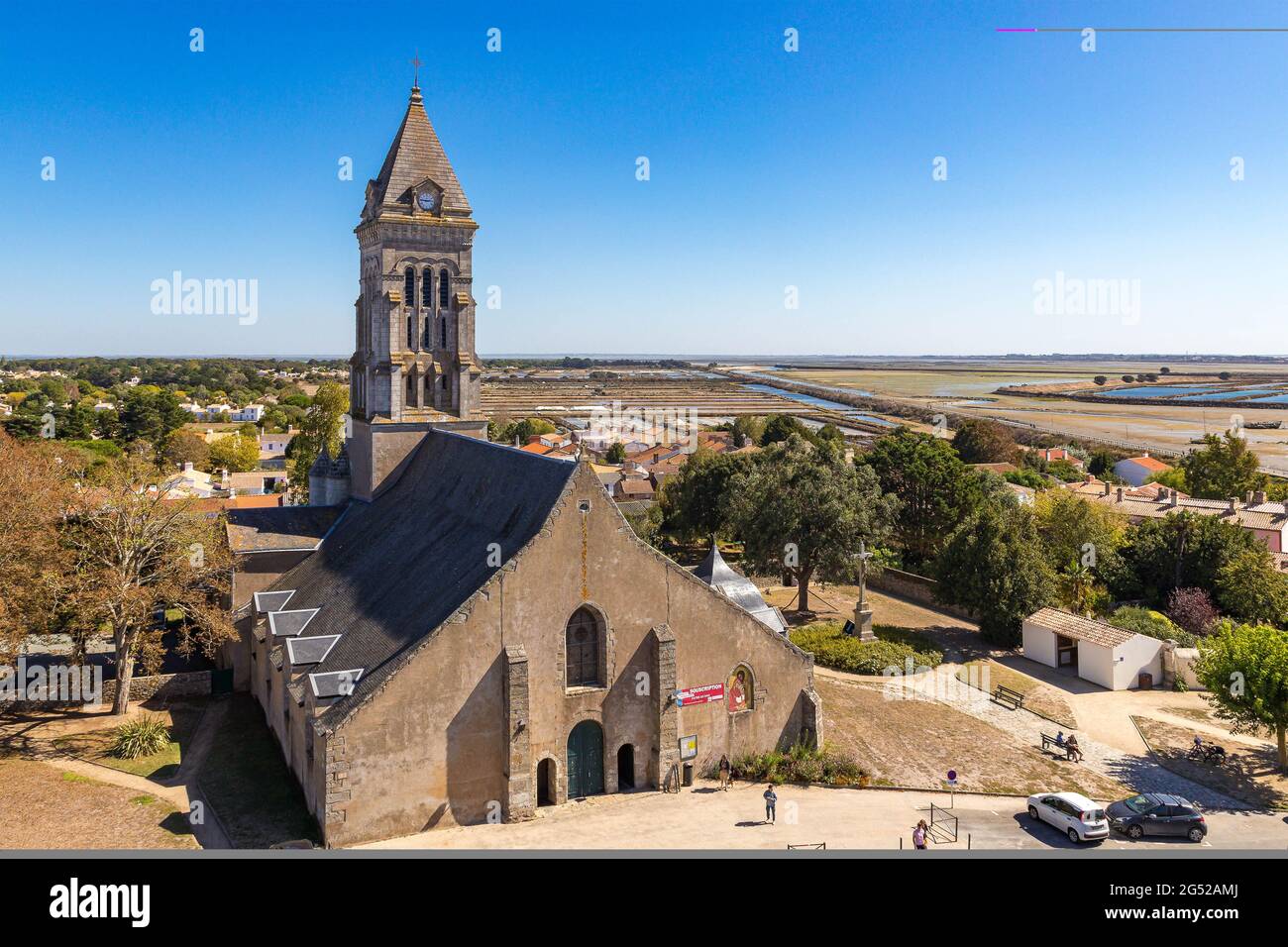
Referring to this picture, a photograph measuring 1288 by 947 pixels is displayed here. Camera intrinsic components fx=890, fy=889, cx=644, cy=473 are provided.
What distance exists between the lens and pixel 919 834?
88.7 feet

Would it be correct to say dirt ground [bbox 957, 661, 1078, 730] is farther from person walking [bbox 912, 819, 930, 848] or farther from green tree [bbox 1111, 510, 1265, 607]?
person walking [bbox 912, 819, 930, 848]

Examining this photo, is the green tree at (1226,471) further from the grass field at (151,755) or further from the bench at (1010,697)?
the grass field at (151,755)

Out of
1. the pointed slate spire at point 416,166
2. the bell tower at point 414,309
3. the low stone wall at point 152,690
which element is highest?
the pointed slate spire at point 416,166

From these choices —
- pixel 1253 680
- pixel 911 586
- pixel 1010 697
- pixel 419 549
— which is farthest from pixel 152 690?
pixel 911 586

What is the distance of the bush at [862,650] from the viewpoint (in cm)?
4650

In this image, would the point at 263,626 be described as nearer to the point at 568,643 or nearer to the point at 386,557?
the point at 386,557

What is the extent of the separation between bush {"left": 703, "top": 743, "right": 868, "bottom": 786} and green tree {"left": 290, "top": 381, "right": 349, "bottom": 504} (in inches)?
2406

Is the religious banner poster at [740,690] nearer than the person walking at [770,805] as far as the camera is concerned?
No

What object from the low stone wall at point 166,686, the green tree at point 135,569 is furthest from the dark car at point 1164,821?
the low stone wall at point 166,686

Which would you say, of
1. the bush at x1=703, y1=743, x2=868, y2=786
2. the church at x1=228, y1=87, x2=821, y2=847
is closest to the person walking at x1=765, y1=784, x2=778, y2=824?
the bush at x1=703, y1=743, x2=868, y2=786

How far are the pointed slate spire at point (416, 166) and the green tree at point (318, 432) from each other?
43.4m

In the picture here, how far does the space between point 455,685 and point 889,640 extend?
29.6 metres

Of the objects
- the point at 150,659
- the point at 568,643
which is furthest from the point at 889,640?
the point at 150,659
